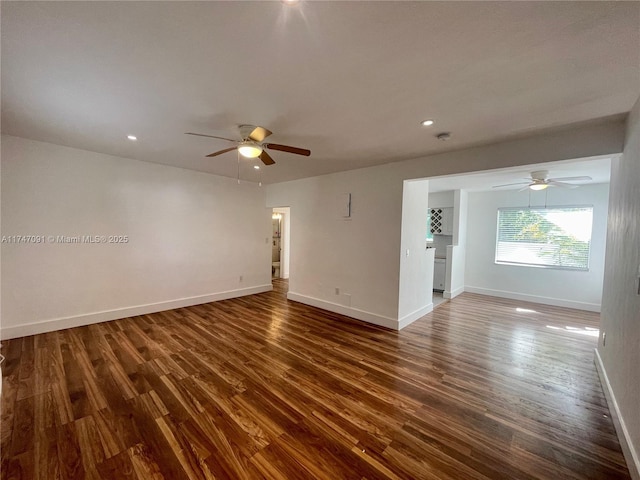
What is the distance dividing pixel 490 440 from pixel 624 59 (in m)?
2.59

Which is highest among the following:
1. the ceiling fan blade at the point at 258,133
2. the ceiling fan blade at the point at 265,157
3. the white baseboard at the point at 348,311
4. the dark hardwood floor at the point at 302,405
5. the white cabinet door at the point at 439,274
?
the ceiling fan blade at the point at 258,133

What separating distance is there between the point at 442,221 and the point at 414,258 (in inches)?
113

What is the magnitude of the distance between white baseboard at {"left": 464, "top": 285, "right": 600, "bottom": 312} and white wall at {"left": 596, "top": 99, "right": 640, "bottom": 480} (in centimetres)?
306

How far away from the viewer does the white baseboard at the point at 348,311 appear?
3.83 metres

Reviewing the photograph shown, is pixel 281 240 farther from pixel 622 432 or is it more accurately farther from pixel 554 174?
pixel 622 432

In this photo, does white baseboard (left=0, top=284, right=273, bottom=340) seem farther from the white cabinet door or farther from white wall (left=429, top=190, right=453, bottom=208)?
white wall (left=429, top=190, right=453, bottom=208)

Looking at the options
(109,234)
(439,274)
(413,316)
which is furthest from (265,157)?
(439,274)

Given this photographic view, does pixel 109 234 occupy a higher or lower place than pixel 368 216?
lower

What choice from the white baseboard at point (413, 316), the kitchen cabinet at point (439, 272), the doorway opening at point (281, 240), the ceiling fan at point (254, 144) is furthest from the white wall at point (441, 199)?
the ceiling fan at point (254, 144)

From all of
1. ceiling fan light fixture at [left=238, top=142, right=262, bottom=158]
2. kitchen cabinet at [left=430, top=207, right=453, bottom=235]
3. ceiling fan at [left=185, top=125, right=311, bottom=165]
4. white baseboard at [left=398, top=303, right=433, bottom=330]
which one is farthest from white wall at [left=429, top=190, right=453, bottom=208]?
ceiling fan light fixture at [left=238, top=142, right=262, bottom=158]

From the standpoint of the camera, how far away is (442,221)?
20.8 ft

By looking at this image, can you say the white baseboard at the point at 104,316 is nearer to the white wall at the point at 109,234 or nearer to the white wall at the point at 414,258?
the white wall at the point at 109,234

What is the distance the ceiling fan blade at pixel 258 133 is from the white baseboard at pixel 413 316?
3.16m

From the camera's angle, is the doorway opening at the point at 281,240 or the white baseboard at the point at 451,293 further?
the doorway opening at the point at 281,240
